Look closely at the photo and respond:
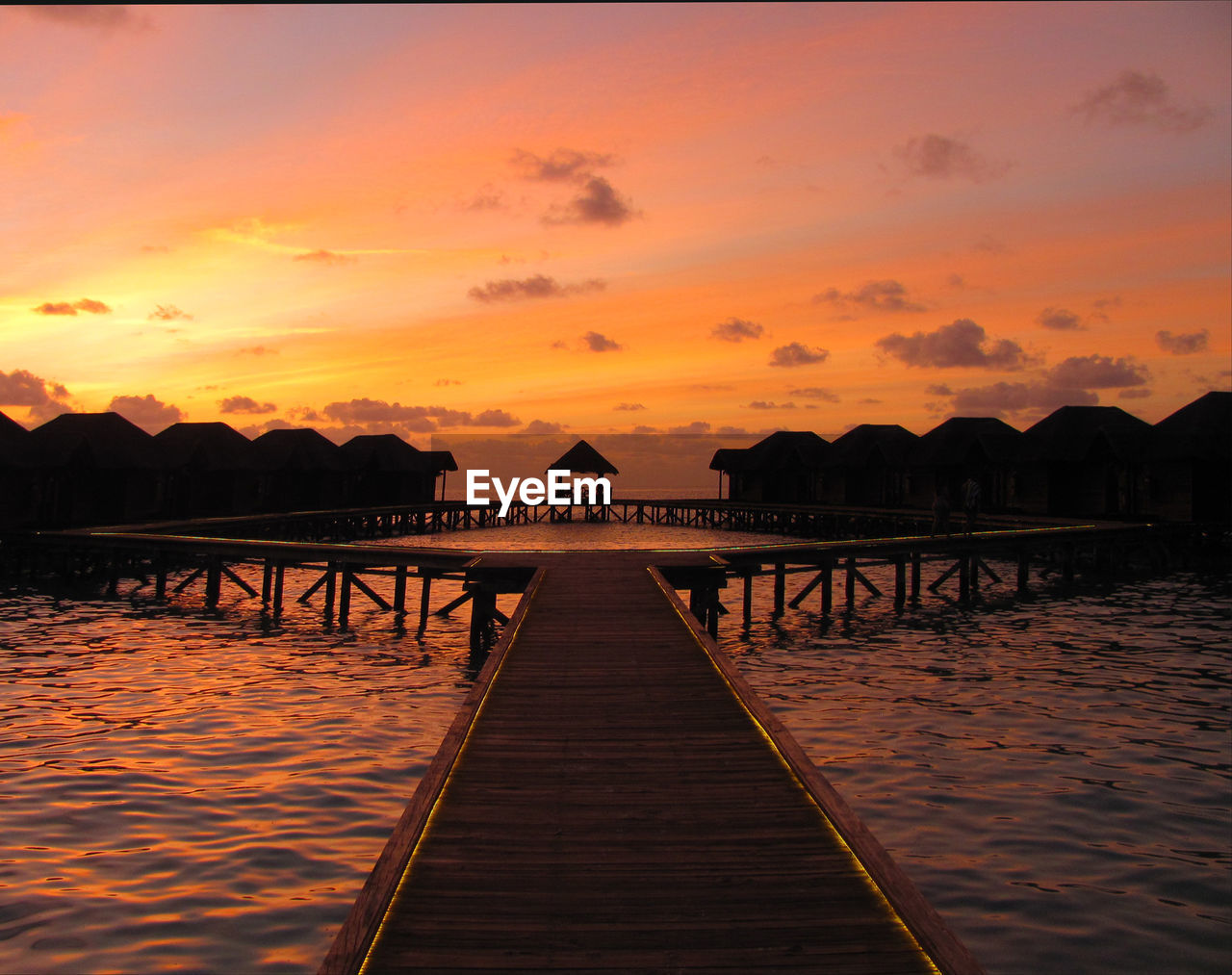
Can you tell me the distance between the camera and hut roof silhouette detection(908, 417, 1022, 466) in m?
42.0

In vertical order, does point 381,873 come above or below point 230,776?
above

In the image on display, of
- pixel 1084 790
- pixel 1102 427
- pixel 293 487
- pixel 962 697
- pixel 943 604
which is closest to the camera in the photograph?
pixel 1084 790

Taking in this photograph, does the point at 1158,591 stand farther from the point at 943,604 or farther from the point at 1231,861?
the point at 1231,861

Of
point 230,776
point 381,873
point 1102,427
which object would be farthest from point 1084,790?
point 1102,427

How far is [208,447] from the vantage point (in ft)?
141

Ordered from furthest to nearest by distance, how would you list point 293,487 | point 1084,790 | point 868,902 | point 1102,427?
1. point 293,487
2. point 1102,427
3. point 1084,790
4. point 868,902

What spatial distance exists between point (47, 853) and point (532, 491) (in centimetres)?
6590

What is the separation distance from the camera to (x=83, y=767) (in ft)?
31.4

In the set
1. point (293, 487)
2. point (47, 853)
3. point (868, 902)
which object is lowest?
point (47, 853)

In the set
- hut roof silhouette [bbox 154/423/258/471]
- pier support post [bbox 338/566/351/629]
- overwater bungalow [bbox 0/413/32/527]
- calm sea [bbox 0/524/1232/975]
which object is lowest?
calm sea [bbox 0/524/1232/975]

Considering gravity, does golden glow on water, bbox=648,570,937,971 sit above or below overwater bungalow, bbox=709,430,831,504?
below

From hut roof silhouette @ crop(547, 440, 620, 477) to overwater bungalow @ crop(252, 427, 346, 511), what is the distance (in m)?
14.9

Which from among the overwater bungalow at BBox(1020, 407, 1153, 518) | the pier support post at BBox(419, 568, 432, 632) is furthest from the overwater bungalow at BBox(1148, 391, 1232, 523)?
the pier support post at BBox(419, 568, 432, 632)

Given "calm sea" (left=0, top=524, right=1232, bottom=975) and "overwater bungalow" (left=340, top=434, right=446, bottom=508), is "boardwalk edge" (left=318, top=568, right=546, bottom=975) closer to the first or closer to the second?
"calm sea" (left=0, top=524, right=1232, bottom=975)
